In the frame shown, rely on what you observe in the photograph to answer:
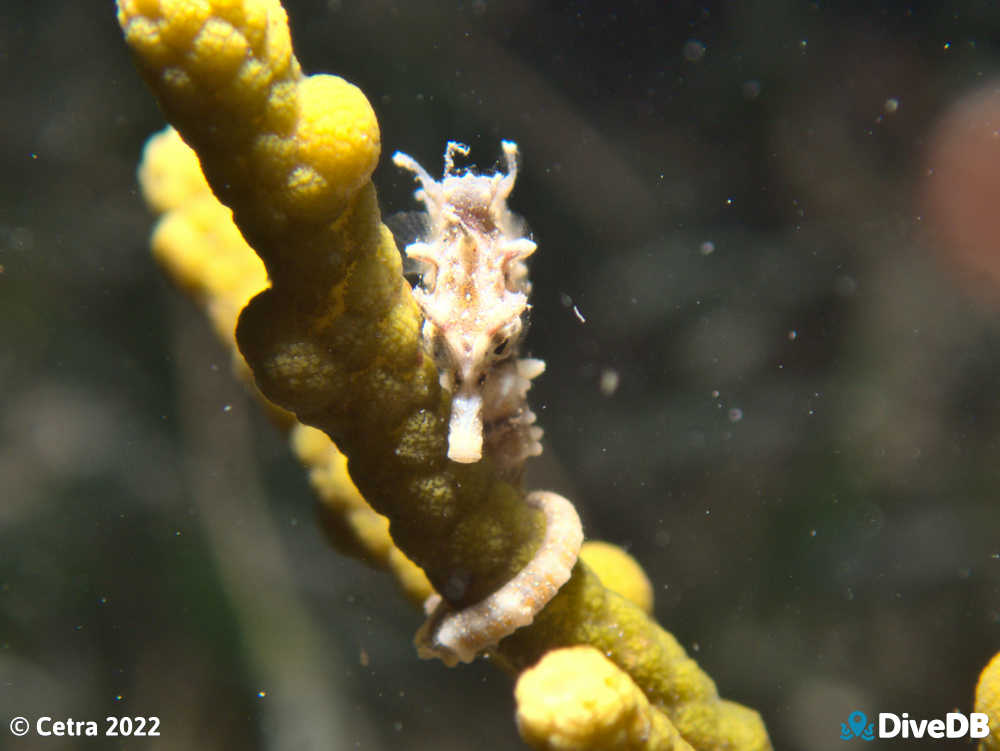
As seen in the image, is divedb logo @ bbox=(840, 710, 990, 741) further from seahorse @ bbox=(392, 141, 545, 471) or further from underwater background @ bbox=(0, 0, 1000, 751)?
seahorse @ bbox=(392, 141, 545, 471)

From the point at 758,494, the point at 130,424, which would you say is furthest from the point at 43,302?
the point at 758,494

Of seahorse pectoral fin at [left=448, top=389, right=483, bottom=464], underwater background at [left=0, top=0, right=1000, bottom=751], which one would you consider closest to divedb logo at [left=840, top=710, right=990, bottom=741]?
underwater background at [left=0, top=0, right=1000, bottom=751]

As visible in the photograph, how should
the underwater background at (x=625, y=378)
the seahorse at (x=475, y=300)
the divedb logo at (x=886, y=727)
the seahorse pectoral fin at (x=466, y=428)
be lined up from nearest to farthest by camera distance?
the seahorse pectoral fin at (x=466, y=428)
the seahorse at (x=475, y=300)
the divedb logo at (x=886, y=727)
the underwater background at (x=625, y=378)

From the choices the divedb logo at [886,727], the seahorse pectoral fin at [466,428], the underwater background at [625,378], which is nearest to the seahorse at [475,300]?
the seahorse pectoral fin at [466,428]

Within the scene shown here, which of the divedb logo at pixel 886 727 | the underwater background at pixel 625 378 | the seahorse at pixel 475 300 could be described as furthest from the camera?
the underwater background at pixel 625 378

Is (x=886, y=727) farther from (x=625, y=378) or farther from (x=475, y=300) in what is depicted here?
(x=475, y=300)

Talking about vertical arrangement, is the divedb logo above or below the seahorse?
below

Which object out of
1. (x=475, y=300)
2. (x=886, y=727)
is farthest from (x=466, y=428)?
(x=886, y=727)

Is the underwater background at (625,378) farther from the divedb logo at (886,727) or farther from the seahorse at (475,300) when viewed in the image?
the seahorse at (475,300)
